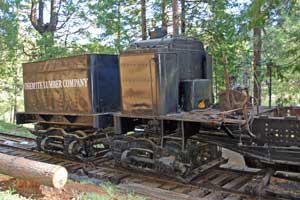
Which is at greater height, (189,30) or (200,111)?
(189,30)

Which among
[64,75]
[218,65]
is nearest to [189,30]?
[218,65]

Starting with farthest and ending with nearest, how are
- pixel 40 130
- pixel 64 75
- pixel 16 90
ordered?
pixel 16 90
pixel 40 130
pixel 64 75

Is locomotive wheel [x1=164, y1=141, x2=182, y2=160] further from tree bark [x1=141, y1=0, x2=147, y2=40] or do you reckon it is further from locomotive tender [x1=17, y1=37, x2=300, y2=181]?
tree bark [x1=141, y1=0, x2=147, y2=40]

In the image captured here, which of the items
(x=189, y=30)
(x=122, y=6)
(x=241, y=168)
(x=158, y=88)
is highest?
(x=122, y=6)

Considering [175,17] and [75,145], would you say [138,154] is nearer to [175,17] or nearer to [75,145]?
[75,145]

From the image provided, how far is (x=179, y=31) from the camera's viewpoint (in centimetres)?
1283

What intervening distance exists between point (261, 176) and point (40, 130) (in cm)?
589

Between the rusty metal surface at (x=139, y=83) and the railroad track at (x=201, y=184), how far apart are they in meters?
1.38

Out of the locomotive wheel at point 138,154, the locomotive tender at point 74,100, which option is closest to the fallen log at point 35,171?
the locomotive wheel at point 138,154

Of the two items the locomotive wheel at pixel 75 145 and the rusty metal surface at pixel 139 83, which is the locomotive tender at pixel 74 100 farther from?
the rusty metal surface at pixel 139 83

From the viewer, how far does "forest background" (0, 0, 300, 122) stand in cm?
886

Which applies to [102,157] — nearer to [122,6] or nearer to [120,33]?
[120,33]

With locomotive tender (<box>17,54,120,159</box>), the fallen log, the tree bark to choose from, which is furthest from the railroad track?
the tree bark

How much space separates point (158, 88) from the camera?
255 inches
